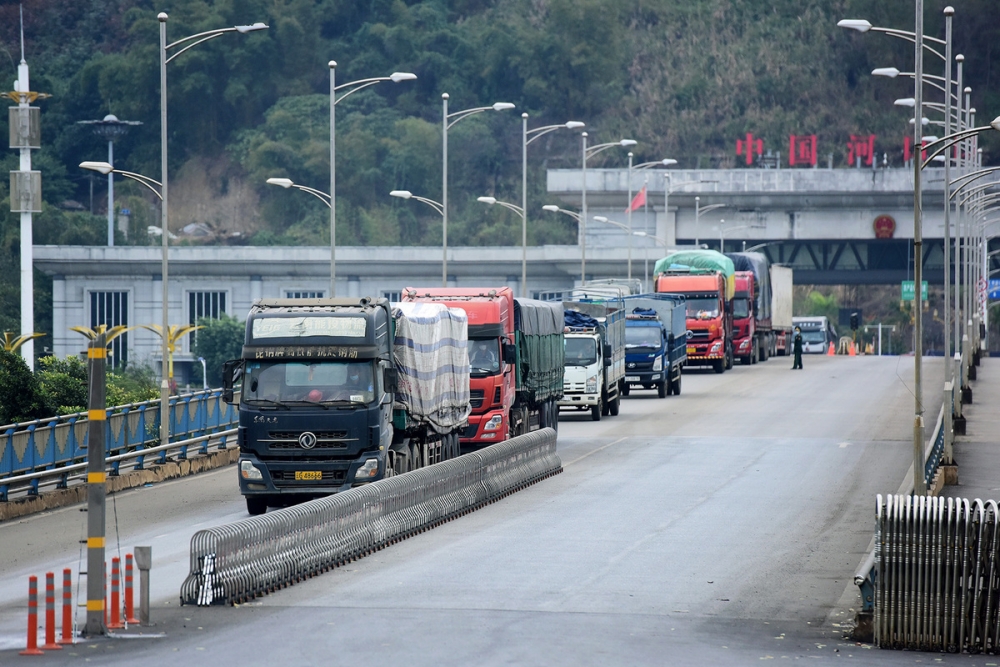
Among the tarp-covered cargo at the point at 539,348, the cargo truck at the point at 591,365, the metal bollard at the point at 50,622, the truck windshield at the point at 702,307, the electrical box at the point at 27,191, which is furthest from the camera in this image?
the truck windshield at the point at 702,307

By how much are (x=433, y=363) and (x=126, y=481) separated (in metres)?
6.36

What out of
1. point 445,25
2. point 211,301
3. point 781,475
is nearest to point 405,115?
point 445,25

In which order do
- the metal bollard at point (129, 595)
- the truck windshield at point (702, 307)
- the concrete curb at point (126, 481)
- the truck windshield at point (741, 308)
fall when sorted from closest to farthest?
the metal bollard at point (129, 595) < the concrete curb at point (126, 481) < the truck windshield at point (702, 307) < the truck windshield at point (741, 308)

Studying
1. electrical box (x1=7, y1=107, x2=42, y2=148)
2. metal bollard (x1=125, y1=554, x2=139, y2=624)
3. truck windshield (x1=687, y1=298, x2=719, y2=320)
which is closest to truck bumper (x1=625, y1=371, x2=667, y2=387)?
truck windshield (x1=687, y1=298, x2=719, y2=320)

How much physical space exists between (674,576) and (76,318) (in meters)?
87.8

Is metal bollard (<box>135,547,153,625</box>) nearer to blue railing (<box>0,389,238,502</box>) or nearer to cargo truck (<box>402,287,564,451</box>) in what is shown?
blue railing (<box>0,389,238,502</box>)

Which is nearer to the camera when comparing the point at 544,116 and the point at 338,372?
the point at 338,372

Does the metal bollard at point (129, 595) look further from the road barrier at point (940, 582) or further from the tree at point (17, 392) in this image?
the tree at point (17, 392)

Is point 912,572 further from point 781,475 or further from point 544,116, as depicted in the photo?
point 544,116

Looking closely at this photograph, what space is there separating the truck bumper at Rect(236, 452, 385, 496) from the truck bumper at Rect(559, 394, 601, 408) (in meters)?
19.0

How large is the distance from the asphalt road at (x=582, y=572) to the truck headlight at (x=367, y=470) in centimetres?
159

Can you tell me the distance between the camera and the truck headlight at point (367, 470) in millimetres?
25109

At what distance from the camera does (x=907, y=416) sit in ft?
148

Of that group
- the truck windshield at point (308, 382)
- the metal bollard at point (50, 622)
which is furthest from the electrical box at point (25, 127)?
the metal bollard at point (50, 622)
